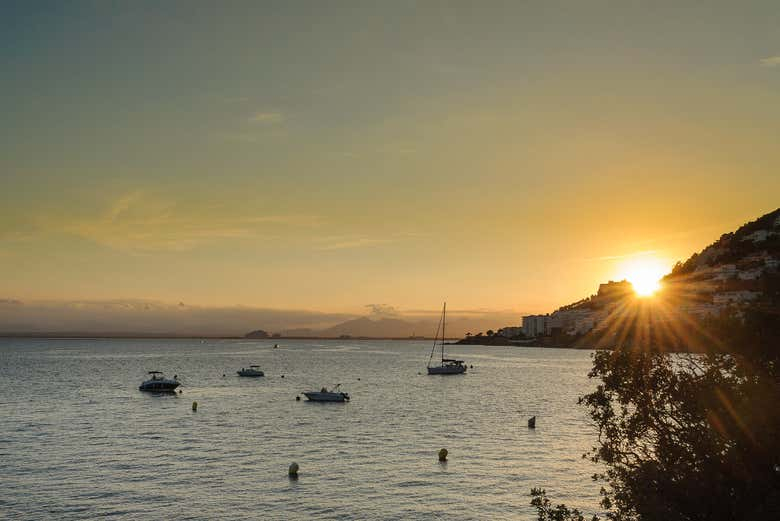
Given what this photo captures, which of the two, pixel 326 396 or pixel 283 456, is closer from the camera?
pixel 283 456

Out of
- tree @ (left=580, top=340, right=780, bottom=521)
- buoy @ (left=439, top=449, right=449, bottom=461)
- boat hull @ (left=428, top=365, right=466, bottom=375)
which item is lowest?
boat hull @ (left=428, top=365, right=466, bottom=375)

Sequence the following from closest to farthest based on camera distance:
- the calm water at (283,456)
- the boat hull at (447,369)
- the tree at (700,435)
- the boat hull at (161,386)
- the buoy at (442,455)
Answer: the tree at (700,435) → the calm water at (283,456) → the buoy at (442,455) → the boat hull at (161,386) → the boat hull at (447,369)

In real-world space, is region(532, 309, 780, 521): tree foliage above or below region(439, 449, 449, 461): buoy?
above

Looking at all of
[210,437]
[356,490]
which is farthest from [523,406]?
[356,490]

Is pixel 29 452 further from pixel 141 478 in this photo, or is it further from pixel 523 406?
pixel 523 406

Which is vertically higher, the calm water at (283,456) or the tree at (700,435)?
the tree at (700,435)

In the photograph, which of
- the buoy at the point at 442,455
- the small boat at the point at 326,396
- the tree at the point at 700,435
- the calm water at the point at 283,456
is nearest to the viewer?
the tree at the point at 700,435

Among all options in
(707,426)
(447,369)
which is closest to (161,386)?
(447,369)

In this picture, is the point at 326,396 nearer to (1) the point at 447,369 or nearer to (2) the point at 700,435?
(1) the point at 447,369

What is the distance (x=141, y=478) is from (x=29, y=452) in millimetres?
18957

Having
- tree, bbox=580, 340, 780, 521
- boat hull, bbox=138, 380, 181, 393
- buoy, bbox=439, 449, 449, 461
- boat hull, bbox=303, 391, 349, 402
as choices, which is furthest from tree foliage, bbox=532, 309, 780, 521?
boat hull, bbox=138, 380, 181, 393

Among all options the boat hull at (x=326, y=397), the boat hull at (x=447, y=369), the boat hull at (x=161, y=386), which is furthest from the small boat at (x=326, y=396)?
the boat hull at (x=447, y=369)

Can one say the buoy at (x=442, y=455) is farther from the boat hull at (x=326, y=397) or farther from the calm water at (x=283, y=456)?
the boat hull at (x=326, y=397)

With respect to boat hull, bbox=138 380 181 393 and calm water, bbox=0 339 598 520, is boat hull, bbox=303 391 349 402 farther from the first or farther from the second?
boat hull, bbox=138 380 181 393
